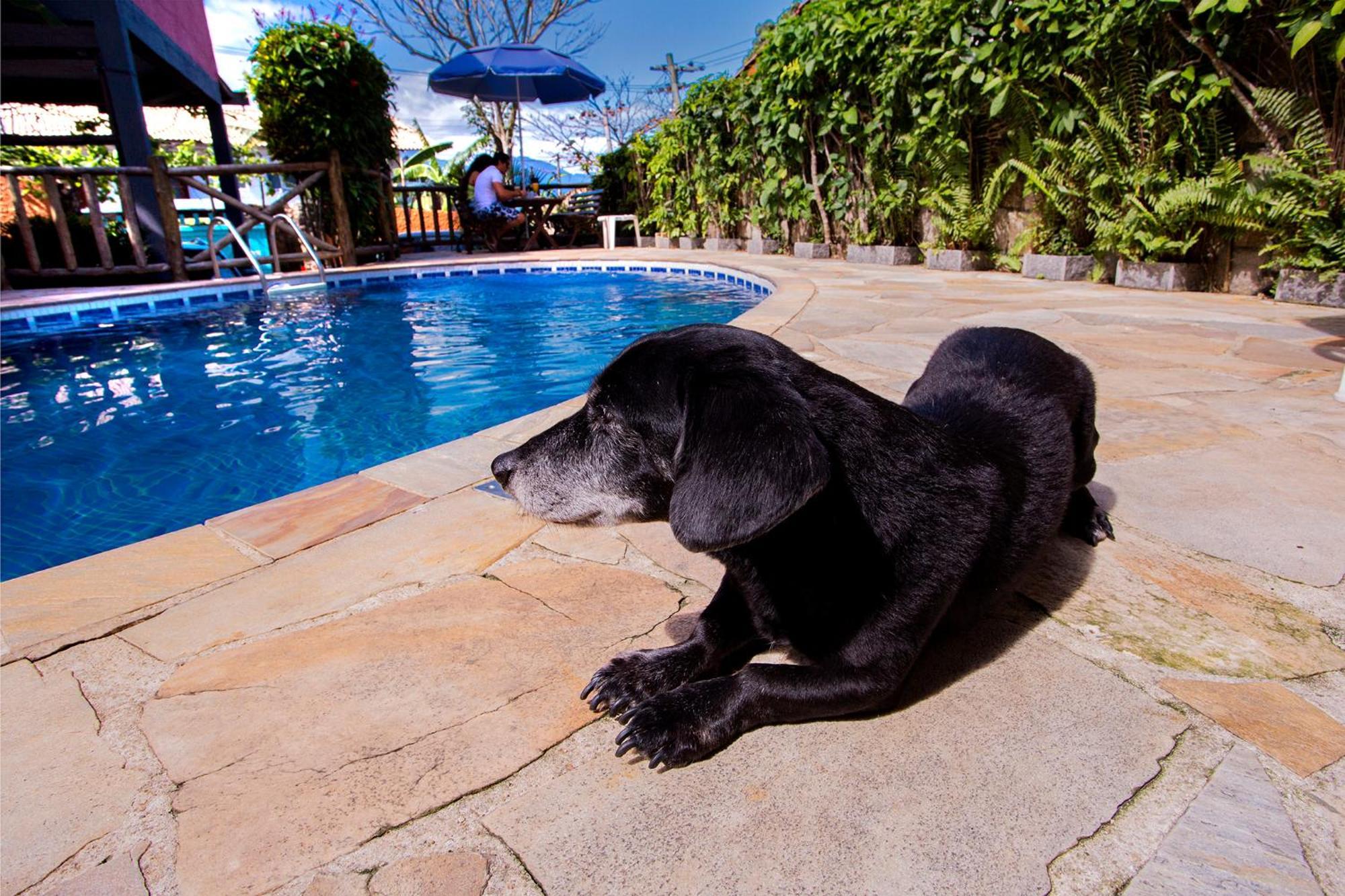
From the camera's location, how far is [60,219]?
10.4 metres

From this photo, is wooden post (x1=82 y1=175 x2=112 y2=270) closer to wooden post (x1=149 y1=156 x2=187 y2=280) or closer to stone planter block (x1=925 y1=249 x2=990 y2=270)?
wooden post (x1=149 y1=156 x2=187 y2=280)

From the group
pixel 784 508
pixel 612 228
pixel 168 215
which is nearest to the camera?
pixel 784 508

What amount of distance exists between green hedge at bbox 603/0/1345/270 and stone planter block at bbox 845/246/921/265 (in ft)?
0.66

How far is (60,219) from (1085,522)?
44.1 ft

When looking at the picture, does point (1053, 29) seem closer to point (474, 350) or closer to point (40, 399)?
point (474, 350)

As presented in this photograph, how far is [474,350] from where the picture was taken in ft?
25.5

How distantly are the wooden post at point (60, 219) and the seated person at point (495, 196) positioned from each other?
23.5ft

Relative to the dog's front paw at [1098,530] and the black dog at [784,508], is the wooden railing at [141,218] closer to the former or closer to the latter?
the black dog at [784,508]

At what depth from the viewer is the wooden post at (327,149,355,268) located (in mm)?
12531

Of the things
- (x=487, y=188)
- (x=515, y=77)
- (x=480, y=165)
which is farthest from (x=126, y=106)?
(x=515, y=77)

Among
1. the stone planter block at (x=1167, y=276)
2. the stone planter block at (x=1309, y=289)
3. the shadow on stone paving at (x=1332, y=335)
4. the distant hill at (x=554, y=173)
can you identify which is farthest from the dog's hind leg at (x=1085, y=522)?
the distant hill at (x=554, y=173)

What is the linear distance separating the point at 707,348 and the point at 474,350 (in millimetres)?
6520

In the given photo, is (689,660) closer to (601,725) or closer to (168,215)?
(601,725)

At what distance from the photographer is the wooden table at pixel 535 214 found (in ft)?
53.3
